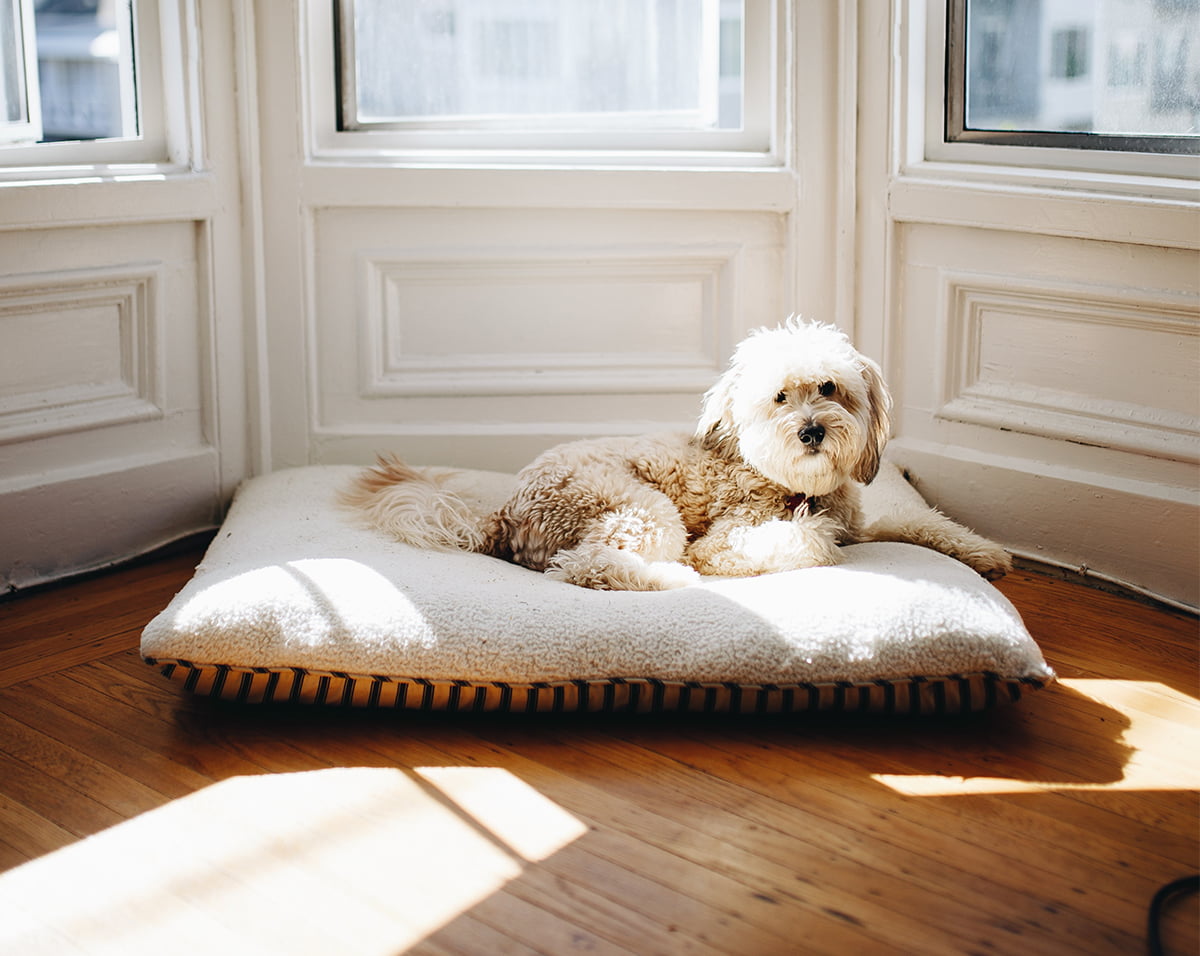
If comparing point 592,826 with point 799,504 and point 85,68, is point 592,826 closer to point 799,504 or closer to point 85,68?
point 799,504

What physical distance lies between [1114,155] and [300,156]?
1990 mm

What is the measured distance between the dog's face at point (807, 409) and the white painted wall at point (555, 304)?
703 mm

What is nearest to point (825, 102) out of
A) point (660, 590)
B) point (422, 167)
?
point (422, 167)

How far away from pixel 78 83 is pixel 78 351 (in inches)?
26.0

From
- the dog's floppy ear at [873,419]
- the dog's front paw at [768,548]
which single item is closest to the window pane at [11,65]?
the dog's front paw at [768,548]

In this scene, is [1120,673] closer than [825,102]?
Yes

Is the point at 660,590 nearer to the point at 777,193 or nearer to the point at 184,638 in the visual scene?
the point at 184,638

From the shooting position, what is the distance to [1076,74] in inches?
117

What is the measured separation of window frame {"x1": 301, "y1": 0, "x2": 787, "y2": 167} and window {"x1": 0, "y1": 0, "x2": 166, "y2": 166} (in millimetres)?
406

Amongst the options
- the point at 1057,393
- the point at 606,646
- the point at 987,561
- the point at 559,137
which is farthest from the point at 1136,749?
the point at 559,137

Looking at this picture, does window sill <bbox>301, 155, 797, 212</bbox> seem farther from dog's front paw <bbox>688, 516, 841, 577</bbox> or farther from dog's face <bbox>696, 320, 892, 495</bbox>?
dog's front paw <bbox>688, 516, 841, 577</bbox>

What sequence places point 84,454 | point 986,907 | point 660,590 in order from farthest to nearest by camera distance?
point 84,454 → point 660,590 → point 986,907

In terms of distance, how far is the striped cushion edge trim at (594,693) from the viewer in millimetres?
2127

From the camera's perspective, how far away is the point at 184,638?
2.20 meters
